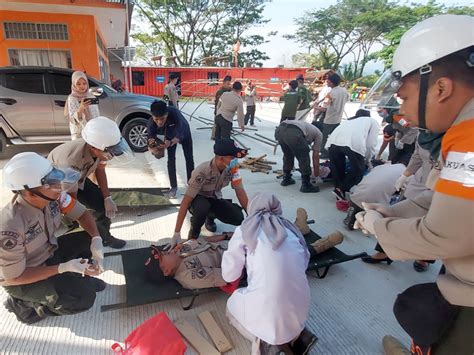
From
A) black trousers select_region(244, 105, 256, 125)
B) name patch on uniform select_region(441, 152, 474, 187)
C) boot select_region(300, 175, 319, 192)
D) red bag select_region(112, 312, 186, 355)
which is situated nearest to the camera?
name patch on uniform select_region(441, 152, 474, 187)

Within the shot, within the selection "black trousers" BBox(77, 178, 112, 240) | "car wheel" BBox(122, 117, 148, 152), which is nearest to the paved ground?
"black trousers" BBox(77, 178, 112, 240)

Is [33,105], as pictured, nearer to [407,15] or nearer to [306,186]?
[306,186]

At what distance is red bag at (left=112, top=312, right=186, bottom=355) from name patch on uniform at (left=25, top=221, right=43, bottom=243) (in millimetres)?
797

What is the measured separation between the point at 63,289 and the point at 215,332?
1039 mm

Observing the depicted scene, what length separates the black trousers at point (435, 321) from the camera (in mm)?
1156

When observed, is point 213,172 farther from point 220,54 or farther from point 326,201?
point 220,54

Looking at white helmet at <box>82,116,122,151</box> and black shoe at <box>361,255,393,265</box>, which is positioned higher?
white helmet at <box>82,116,122,151</box>

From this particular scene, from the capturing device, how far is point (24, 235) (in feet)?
5.70

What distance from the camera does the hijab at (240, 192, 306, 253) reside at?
1.62 metres

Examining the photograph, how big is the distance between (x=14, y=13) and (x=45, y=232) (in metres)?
8.13

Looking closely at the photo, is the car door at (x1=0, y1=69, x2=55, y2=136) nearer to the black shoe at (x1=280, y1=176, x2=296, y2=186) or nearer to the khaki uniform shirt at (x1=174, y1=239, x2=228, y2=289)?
the black shoe at (x1=280, y1=176, x2=296, y2=186)

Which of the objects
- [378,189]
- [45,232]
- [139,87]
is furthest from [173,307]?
[139,87]

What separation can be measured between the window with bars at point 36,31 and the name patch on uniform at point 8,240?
7994 millimetres

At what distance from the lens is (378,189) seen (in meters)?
3.01
